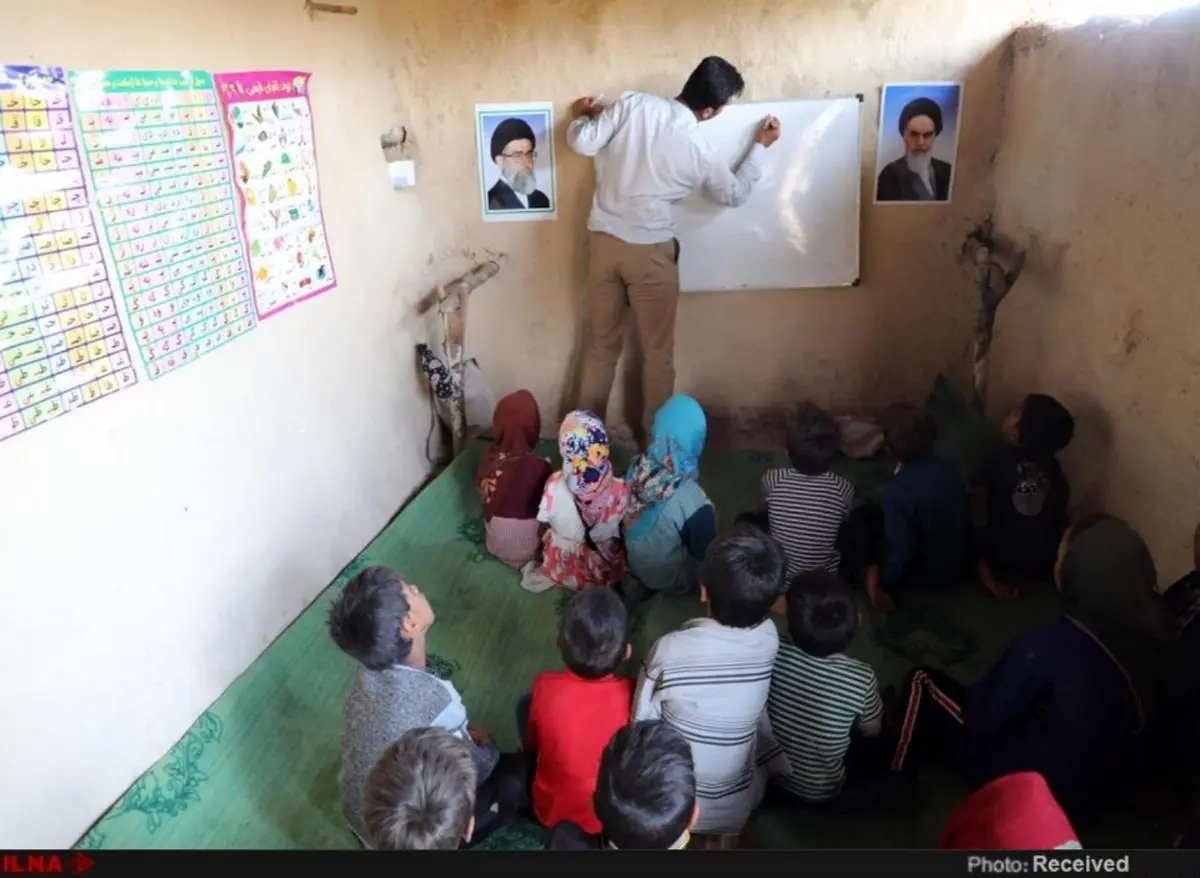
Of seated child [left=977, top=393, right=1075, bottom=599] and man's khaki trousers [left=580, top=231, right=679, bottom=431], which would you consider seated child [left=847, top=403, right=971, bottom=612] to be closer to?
seated child [left=977, top=393, right=1075, bottom=599]

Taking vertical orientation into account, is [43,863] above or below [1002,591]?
above

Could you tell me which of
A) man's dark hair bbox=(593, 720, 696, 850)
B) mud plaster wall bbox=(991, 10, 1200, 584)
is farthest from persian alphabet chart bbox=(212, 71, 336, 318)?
mud plaster wall bbox=(991, 10, 1200, 584)

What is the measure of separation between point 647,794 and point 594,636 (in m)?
0.41

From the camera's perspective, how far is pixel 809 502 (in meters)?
2.25

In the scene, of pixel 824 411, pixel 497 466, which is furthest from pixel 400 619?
pixel 824 411

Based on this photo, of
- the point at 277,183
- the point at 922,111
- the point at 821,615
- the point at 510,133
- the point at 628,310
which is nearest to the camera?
the point at 821,615

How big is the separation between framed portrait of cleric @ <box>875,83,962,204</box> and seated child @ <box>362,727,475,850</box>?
2718mm

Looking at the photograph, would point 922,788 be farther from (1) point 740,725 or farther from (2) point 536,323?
(2) point 536,323

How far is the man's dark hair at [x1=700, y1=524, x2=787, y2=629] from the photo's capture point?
5.17 ft

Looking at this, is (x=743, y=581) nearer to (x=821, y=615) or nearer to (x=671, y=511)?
(x=821, y=615)

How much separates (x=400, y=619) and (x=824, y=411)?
235cm

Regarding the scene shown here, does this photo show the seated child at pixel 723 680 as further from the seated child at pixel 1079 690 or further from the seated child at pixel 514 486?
the seated child at pixel 514 486

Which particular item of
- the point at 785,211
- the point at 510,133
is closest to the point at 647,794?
the point at 785,211

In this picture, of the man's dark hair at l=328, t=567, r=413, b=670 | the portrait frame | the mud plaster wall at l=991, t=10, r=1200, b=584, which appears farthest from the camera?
the portrait frame
